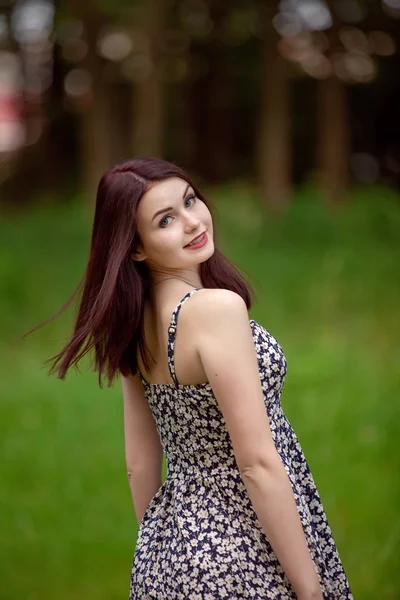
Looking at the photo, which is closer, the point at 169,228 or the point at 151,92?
the point at 169,228

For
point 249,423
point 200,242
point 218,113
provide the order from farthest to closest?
1. point 218,113
2. point 200,242
3. point 249,423

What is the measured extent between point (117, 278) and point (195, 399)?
32 centimetres

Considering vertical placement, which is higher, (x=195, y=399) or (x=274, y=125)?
(x=195, y=399)

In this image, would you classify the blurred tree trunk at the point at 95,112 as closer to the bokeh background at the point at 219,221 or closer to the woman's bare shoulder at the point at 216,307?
the bokeh background at the point at 219,221

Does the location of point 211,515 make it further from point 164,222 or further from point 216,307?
point 164,222

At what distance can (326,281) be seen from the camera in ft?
34.5

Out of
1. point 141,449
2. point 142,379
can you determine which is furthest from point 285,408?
point 142,379

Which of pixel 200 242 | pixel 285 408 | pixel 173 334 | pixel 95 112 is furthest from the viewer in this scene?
pixel 95 112

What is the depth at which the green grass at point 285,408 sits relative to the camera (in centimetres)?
432

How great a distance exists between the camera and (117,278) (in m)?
2.23

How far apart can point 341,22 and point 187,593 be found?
49.1 feet

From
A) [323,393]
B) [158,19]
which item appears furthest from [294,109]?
[323,393]

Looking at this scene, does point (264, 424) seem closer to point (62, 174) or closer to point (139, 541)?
point (139, 541)

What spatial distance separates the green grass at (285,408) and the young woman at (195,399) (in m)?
1.20
